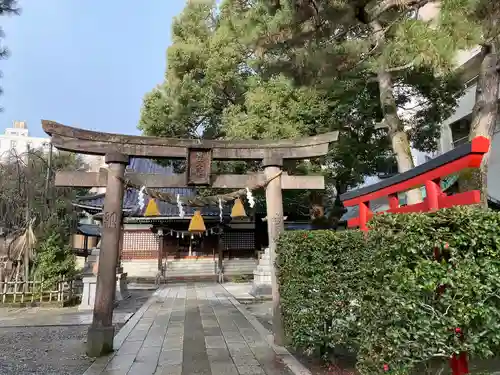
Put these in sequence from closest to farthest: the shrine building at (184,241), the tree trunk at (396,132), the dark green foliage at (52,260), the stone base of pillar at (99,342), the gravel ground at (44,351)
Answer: the gravel ground at (44,351) → the stone base of pillar at (99,342) → the tree trunk at (396,132) → the dark green foliage at (52,260) → the shrine building at (184,241)

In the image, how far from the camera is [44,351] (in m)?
6.06

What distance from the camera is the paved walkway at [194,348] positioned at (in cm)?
479

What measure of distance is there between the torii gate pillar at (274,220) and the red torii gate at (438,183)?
147 centimetres

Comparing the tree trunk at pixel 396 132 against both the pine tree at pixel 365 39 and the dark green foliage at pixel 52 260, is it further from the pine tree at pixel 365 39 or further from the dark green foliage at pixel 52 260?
the dark green foliage at pixel 52 260

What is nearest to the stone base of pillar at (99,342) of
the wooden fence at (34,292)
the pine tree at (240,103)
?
the wooden fence at (34,292)

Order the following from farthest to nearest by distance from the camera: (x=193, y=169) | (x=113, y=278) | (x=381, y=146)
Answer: (x=381, y=146), (x=193, y=169), (x=113, y=278)

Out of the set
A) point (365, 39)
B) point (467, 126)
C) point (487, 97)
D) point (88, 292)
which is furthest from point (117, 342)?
point (467, 126)

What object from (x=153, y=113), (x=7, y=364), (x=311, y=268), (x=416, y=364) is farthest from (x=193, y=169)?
(x=153, y=113)

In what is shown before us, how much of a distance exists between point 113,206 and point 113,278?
113 cm

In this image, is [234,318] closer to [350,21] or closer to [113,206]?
[113,206]

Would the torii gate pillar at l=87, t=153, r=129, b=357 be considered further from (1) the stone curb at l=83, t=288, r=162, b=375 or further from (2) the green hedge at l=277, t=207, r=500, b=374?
(2) the green hedge at l=277, t=207, r=500, b=374

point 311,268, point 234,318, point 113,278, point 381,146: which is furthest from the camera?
point 381,146

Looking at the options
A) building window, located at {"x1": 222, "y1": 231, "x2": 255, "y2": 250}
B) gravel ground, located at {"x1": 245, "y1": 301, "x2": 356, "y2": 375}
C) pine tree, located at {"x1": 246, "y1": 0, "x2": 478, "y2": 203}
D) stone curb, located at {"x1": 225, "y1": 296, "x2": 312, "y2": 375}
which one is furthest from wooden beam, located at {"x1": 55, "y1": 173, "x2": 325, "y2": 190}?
building window, located at {"x1": 222, "y1": 231, "x2": 255, "y2": 250}

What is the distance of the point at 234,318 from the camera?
8898 millimetres
